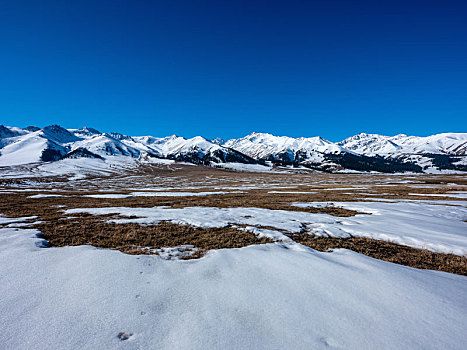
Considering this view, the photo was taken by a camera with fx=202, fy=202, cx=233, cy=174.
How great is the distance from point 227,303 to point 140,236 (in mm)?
7236

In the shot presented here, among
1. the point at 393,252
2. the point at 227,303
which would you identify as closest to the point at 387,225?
the point at 393,252

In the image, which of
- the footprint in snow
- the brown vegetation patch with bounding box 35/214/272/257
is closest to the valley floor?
the footprint in snow

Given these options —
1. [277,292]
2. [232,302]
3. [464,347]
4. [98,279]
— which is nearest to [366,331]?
[464,347]

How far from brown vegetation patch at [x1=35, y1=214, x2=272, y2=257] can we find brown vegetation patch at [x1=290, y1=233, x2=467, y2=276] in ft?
7.52

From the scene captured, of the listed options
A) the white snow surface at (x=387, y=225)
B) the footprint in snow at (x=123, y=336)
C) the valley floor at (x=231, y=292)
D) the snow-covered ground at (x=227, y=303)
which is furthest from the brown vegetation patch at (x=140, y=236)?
the footprint in snow at (x=123, y=336)

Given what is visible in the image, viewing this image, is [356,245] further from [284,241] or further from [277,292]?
[277,292]

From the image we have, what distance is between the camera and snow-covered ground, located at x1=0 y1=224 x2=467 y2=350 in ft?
12.2

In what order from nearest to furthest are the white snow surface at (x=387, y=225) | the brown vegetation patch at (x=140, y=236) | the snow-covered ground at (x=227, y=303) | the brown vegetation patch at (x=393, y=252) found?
1. the snow-covered ground at (x=227, y=303)
2. the brown vegetation patch at (x=393, y=252)
3. the brown vegetation patch at (x=140, y=236)
4. the white snow surface at (x=387, y=225)

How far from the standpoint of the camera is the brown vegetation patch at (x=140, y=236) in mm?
9164

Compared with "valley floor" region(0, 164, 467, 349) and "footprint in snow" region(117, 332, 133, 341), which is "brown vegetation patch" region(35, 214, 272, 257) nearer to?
"valley floor" region(0, 164, 467, 349)

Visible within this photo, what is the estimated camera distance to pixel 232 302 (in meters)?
4.77

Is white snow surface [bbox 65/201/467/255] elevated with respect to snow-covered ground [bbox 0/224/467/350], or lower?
lower

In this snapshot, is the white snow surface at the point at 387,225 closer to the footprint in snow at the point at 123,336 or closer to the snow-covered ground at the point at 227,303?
the snow-covered ground at the point at 227,303

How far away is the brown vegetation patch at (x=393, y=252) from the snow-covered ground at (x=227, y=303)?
3.42ft
